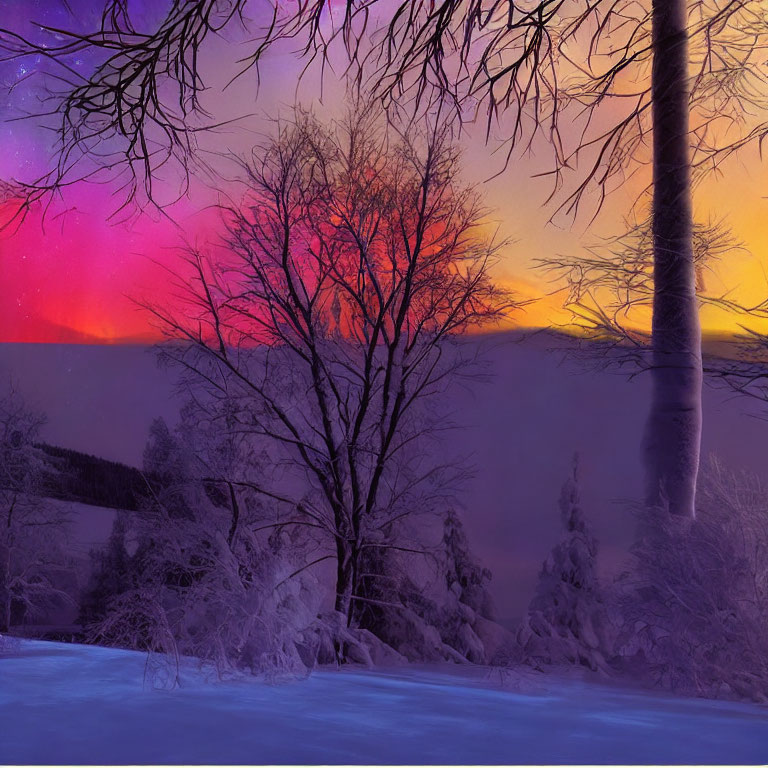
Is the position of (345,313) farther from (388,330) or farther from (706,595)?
(706,595)

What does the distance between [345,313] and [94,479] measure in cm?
109

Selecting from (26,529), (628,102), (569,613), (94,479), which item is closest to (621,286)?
(628,102)

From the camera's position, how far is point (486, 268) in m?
2.90

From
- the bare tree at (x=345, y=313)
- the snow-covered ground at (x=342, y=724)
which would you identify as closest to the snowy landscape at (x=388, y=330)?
the bare tree at (x=345, y=313)

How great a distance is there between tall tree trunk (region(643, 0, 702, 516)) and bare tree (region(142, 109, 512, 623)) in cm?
56

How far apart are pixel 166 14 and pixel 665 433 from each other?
7.55 ft

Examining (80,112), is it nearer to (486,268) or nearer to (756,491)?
(486,268)

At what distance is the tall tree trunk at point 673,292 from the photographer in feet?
8.94

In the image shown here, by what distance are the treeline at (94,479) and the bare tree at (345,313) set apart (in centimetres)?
43

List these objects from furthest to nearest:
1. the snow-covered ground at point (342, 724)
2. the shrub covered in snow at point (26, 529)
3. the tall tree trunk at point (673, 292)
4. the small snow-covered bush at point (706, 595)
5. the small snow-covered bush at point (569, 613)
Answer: the shrub covered in snow at point (26, 529), the tall tree trunk at point (673, 292), the small snow-covered bush at point (569, 613), the small snow-covered bush at point (706, 595), the snow-covered ground at point (342, 724)

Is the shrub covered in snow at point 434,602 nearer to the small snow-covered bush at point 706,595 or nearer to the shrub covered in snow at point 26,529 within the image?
the small snow-covered bush at point 706,595

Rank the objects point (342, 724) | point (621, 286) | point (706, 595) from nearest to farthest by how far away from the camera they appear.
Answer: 1. point (342, 724)
2. point (706, 595)
3. point (621, 286)

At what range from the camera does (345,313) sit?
9.87 ft

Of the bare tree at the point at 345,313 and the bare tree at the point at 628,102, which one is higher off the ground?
the bare tree at the point at 628,102
